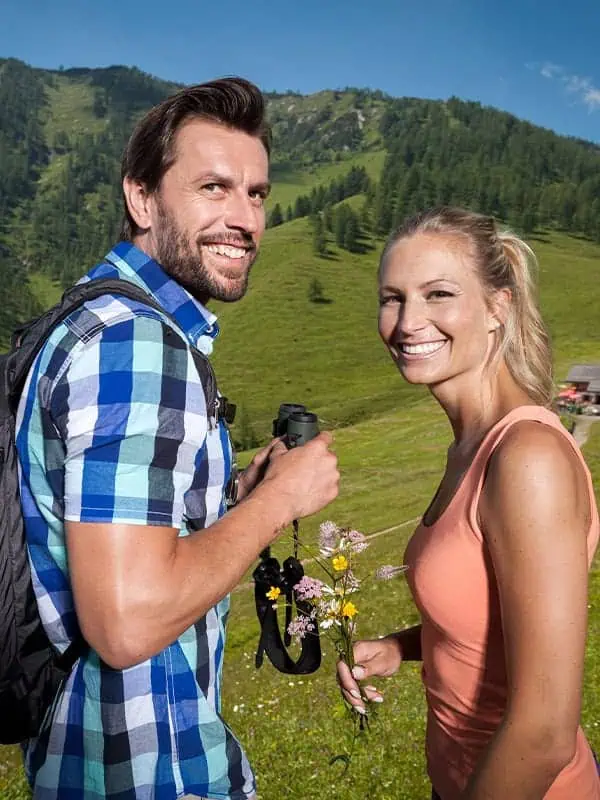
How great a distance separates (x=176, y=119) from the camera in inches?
123

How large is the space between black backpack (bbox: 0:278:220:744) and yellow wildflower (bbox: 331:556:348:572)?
1.10 metres

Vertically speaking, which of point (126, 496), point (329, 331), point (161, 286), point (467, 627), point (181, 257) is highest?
point (181, 257)

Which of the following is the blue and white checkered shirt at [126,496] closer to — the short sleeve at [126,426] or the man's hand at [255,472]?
the short sleeve at [126,426]

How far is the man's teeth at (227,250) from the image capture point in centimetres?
319

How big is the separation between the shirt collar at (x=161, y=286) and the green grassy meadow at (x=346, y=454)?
3.61 feet

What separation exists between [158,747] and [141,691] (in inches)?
9.3

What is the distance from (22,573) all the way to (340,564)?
144cm

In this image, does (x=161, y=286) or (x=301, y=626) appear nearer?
(x=161, y=286)

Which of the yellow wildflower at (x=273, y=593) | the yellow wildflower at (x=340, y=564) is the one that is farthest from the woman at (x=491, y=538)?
the yellow wildflower at (x=273, y=593)

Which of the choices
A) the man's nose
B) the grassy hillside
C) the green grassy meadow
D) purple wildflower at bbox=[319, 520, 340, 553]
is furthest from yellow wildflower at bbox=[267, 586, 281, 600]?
the grassy hillside

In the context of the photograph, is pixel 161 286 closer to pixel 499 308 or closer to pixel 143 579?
pixel 143 579

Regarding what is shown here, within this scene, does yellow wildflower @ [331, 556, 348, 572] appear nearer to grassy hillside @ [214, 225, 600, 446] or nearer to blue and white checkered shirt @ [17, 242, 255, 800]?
blue and white checkered shirt @ [17, 242, 255, 800]

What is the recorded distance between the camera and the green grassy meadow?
8609 mm

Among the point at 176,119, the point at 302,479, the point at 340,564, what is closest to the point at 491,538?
the point at 302,479
